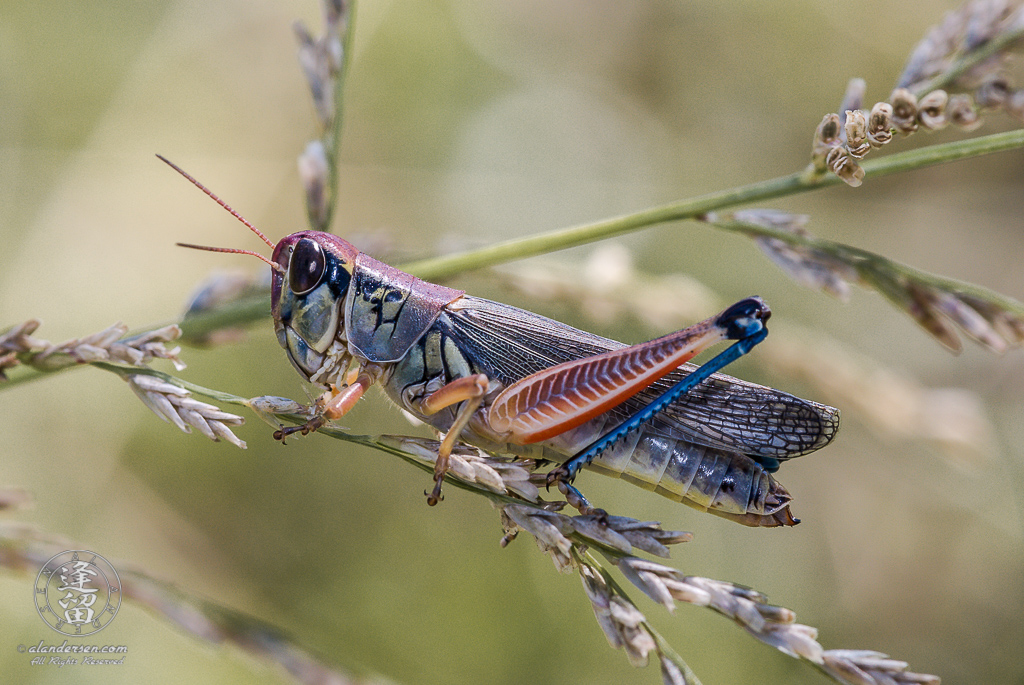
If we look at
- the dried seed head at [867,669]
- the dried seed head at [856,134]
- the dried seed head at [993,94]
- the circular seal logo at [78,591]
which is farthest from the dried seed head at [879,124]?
the circular seal logo at [78,591]

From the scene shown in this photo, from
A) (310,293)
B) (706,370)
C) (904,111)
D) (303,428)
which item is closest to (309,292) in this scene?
(310,293)

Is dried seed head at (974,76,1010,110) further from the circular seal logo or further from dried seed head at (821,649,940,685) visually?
the circular seal logo

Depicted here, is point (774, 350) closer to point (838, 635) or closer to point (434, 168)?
point (838, 635)

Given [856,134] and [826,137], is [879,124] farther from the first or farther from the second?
[826,137]

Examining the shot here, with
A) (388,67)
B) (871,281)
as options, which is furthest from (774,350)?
(388,67)

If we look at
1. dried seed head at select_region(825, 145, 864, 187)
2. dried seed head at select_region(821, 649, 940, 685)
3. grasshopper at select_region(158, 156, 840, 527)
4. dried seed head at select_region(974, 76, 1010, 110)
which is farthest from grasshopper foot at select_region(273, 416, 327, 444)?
dried seed head at select_region(974, 76, 1010, 110)

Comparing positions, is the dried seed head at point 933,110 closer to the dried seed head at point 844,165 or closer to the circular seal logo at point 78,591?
the dried seed head at point 844,165

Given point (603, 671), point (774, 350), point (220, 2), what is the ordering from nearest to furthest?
point (774, 350)
point (603, 671)
point (220, 2)
